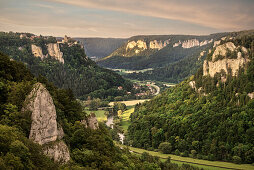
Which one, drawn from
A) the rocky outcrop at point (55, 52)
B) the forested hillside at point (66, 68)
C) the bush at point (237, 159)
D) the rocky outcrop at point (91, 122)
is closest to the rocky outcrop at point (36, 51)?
the forested hillside at point (66, 68)

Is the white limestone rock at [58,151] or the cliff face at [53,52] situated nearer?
the white limestone rock at [58,151]

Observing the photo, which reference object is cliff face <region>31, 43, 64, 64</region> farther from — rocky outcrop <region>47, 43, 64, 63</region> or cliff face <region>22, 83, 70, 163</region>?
cliff face <region>22, 83, 70, 163</region>

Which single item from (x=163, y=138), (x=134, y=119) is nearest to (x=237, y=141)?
(x=163, y=138)

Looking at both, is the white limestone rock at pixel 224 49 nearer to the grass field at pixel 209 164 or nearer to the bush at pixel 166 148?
the bush at pixel 166 148

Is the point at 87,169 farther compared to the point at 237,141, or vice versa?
the point at 237,141

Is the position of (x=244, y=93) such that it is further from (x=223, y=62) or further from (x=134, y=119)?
(x=134, y=119)

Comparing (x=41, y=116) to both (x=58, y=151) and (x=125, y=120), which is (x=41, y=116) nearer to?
(x=58, y=151)
